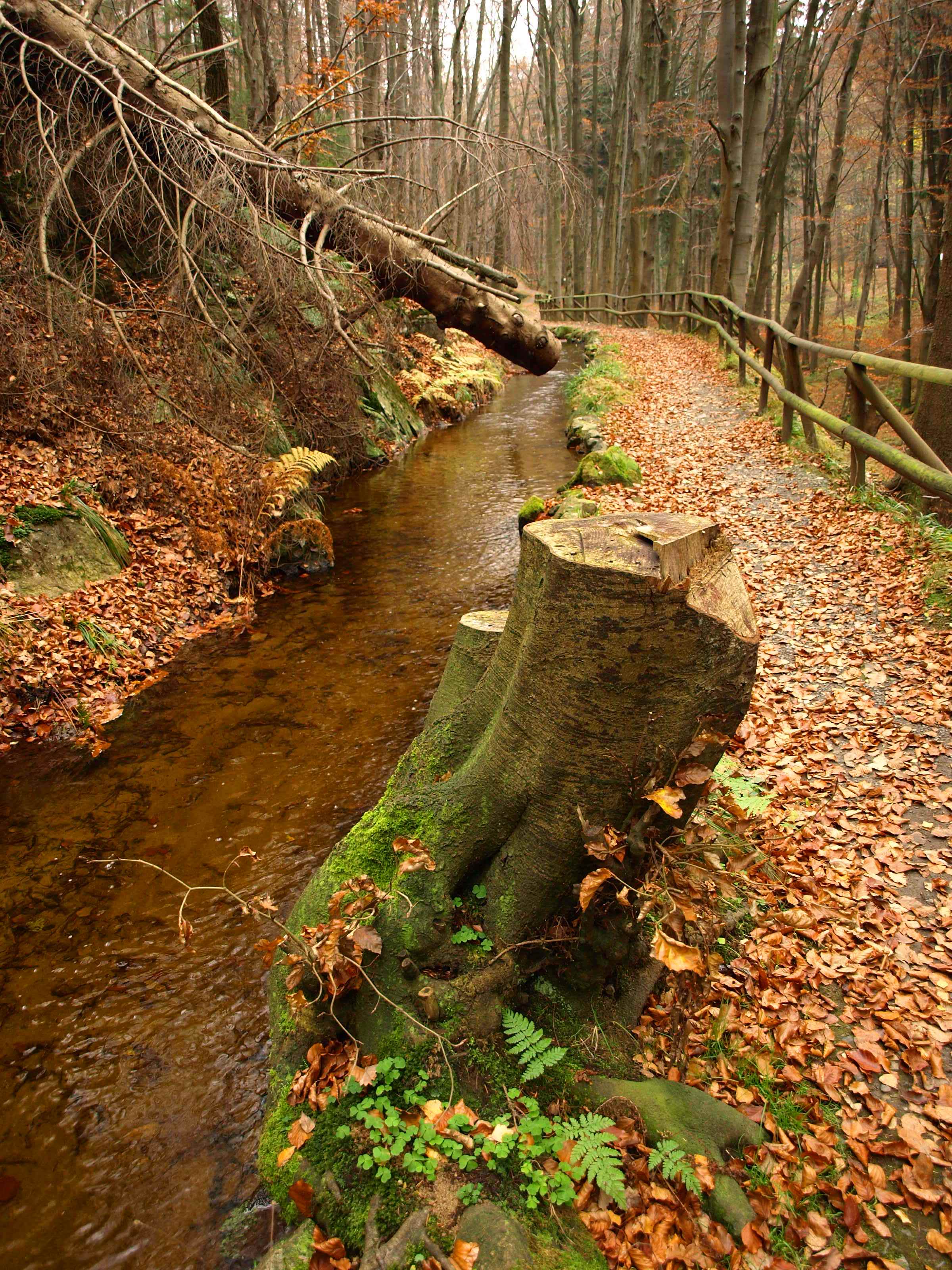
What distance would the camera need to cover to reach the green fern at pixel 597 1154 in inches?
87.8

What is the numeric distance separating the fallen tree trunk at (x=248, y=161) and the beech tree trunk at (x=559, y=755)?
6.19 metres

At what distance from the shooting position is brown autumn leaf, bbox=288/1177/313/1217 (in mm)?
2467

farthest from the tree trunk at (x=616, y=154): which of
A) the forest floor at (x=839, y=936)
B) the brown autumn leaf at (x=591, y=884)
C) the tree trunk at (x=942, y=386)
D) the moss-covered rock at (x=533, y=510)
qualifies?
the brown autumn leaf at (x=591, y=884)

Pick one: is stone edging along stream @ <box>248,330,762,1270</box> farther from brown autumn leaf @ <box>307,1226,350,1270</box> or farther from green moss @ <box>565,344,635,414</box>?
green moss @ <box>565,344,635,414</box>

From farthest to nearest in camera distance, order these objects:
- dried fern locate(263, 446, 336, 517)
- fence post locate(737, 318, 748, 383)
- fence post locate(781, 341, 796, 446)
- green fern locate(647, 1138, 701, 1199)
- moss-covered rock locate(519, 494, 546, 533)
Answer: fence post locate(737, 318, 748, 383) → fence post locate(781, 341, 796, 446) → moss-covered rock locate(519, 494, 546, 533) → dried fern locate(263, 446, 336, 517) → green fern locate(647, 1138, 701, 1199)

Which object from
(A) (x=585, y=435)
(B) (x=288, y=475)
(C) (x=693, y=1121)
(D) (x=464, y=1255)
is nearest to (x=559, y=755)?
(C) (x=693, y=1121)

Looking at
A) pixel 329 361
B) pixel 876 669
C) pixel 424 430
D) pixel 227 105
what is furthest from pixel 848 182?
pixel 876 669

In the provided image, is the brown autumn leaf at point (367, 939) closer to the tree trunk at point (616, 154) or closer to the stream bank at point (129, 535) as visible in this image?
the stream bank at point (129, 535)

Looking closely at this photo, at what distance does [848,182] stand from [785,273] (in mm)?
14982

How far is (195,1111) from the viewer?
3.06 metres

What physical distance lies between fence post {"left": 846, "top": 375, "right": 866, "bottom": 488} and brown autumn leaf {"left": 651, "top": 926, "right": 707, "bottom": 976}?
578 cm

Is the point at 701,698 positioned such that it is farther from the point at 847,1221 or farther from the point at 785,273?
the point at 785,273

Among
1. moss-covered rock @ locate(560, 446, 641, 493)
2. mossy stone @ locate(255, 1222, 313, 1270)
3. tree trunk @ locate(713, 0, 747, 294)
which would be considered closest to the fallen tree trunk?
moss-covered rock @ locate(560, 446, 641, 493)

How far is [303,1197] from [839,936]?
7.75 feet
